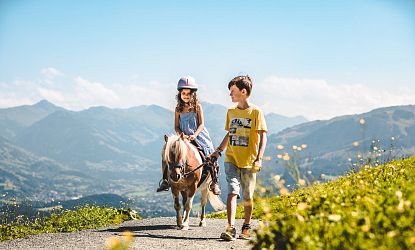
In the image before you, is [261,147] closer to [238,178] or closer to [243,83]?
[238,178]

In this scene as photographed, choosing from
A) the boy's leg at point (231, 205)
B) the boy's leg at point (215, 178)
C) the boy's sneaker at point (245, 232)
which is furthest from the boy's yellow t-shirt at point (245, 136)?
the boy's leg at point (215, 178)

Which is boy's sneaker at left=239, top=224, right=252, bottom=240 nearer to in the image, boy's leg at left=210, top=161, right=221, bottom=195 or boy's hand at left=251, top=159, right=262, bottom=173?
boy's hand at left=251, top=159, right=262, bottom=173

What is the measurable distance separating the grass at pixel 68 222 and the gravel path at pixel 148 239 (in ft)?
5.96

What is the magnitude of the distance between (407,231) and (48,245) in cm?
888

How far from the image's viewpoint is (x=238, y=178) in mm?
10133

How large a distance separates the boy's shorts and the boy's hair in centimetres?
160

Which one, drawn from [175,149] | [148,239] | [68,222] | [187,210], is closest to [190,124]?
[175,149]

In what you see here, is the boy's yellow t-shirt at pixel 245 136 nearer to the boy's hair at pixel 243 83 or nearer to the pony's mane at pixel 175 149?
the boy's hair at pixel 243 83

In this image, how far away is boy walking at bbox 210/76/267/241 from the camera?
9.95 m

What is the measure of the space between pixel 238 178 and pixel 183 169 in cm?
189

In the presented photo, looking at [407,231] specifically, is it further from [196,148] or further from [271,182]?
[196,148]

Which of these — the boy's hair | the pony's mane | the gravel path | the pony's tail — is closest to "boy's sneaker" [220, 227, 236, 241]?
the gravel path

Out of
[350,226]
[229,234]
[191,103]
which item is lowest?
[229,234]

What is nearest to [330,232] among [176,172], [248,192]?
[248,192]
